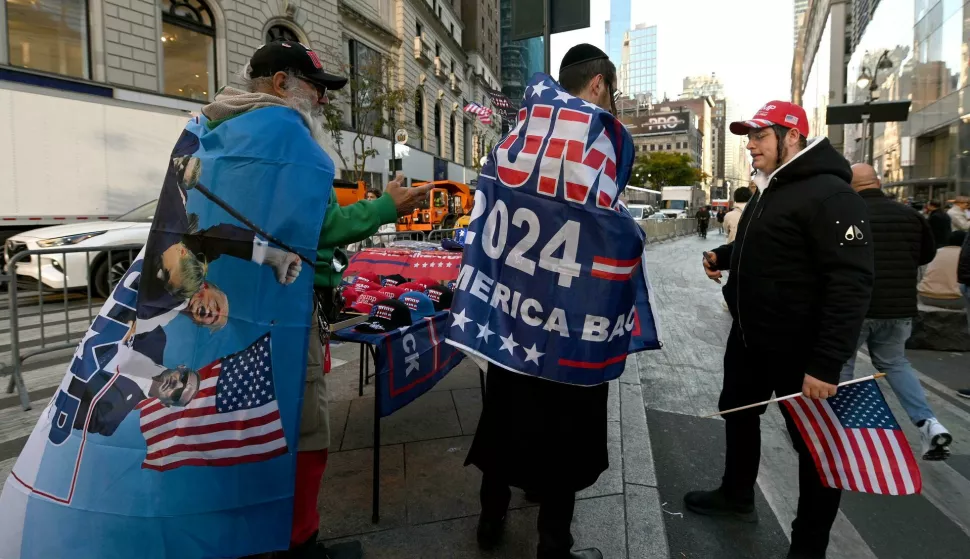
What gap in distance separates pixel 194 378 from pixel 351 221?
72cm

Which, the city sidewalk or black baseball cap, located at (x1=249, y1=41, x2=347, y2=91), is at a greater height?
black baseball cap, located at (x1=249, y1=41, x2=347, y2=91)

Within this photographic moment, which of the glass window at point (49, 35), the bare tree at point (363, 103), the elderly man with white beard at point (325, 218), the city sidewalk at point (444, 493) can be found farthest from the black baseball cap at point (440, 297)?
the bare tree at point (363, 103)

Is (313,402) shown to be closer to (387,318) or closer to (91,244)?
(387,318)

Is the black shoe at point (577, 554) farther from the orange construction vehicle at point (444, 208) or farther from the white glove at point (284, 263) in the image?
the orange construction vehicle at point (444, 208)

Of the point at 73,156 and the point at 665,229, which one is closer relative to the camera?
the point at 73,156

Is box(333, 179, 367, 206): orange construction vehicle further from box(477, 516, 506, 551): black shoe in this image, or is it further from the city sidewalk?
box(477, 516, 506, 551): black shoe

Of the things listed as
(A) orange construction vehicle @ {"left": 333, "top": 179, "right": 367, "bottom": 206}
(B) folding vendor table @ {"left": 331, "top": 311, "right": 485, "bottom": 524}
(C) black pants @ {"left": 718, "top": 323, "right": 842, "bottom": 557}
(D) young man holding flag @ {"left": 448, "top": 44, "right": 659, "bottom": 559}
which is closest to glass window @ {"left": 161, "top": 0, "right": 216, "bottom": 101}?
(A) orange construction vehicle @ {"left": 333, "top": 179, "right": 367, "bottom": 206}

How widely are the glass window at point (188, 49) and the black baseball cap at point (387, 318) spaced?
1847cm

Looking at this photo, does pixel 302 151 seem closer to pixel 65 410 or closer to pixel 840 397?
pixel 65 410

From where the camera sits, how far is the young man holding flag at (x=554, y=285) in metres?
1.92

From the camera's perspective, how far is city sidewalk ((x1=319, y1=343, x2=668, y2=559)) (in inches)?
97.3

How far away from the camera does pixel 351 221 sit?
196 centimetres

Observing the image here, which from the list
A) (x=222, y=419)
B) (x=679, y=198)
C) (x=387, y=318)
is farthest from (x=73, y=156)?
(x=679, y=198)

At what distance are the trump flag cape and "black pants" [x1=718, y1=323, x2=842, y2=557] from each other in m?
2.13
